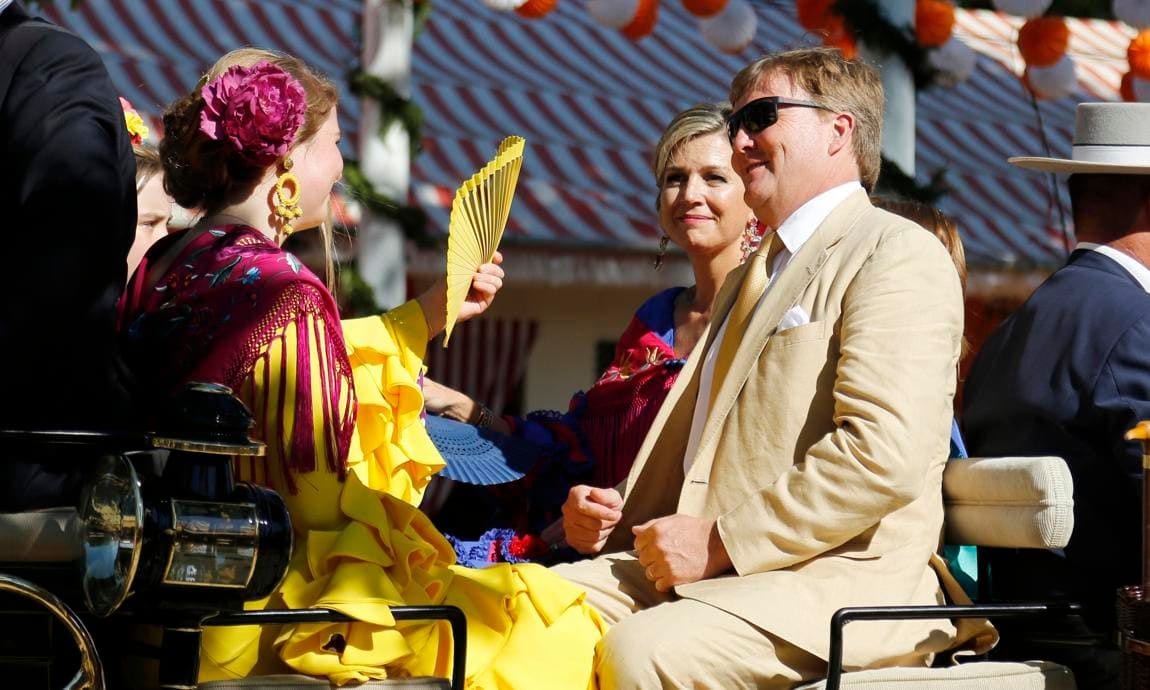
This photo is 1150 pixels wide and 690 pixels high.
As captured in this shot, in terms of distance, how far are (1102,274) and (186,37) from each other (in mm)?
7480

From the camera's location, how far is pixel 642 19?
7203mm

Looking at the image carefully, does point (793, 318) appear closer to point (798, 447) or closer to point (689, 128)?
point (798, 447)

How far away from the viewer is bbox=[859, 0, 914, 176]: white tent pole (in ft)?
22.8

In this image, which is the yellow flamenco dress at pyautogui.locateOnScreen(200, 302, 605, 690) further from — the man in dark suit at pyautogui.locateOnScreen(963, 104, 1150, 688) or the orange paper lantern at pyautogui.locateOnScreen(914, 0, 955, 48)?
the orange paper lantern at pyautogui.locateOnScreen(914, 0, 955, 48)

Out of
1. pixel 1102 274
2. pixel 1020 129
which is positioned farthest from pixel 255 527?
pixel 1020 129

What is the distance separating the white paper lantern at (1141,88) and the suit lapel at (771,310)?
3810 millimetres

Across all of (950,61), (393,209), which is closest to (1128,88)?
(950,61)

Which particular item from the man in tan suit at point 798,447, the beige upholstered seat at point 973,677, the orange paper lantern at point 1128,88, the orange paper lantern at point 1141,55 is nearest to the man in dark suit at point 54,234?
the man in tan suit at point 798,447

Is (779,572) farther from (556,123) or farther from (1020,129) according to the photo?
(1020,129)

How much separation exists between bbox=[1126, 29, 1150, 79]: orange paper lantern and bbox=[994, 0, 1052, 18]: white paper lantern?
1.35ft

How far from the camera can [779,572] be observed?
3367 millimetres

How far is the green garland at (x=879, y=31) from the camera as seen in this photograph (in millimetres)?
6867

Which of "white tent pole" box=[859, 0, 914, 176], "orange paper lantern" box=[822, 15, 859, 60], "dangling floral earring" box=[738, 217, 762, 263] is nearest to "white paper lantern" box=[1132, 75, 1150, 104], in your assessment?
"white tent pole" box=[859, 0, 914, 176]

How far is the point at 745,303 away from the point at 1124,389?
0.87 metres
